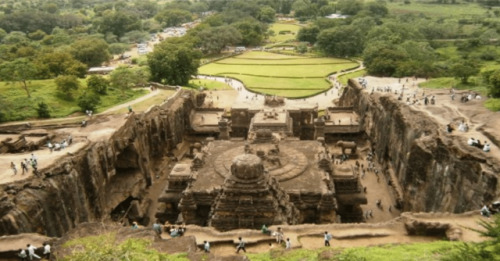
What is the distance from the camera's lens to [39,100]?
52312 mm

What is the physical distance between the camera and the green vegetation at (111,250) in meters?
16.0

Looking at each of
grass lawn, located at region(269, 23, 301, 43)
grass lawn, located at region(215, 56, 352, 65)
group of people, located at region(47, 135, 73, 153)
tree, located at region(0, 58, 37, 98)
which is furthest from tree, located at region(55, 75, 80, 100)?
grass lawn, located at region(269, 23, 301, 43)

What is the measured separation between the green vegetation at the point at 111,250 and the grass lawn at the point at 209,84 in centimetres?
6107

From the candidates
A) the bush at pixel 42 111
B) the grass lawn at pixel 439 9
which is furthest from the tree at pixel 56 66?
the grass lawn at pixel 439 9

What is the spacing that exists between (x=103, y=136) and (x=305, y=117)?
91.8ft

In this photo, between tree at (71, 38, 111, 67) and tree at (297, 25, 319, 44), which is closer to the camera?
tree at (71, 38, 111, 67)

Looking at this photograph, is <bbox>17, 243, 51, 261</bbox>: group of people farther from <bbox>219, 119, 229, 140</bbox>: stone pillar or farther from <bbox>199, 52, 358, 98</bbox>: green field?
<bbox>199, 52, 358, 98</bbox>: green field

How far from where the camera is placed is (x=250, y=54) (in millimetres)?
111750

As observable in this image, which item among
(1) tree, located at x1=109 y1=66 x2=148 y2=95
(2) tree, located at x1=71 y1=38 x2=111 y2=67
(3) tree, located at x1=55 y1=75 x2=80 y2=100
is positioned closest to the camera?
(3) tree, located at x1=55 y1=75 x2=80 y2=100

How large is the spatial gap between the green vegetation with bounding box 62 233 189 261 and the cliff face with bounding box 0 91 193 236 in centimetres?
848

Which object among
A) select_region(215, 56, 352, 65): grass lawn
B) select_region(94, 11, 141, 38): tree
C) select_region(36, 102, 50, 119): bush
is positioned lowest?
select_region(215, 56, 352, 65): grass lawn

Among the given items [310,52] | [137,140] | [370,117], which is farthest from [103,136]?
[310,52]

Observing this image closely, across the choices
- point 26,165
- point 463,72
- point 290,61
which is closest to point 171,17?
point 290,61

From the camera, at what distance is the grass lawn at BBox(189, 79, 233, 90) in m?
80.3
